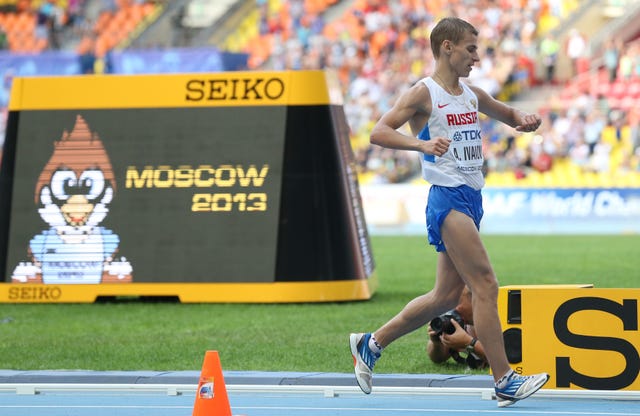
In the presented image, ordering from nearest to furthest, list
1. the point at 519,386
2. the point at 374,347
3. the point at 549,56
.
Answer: the point at 519,386, the point at 374,347, the point at 549,56

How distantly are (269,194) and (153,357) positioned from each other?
13.6 feet

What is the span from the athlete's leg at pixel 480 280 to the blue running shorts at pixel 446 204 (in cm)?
5

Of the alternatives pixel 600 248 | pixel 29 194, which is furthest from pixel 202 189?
pixel 600 248

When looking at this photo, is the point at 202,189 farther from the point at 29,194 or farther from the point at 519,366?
the point at 519,366

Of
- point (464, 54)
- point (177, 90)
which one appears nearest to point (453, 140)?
point (464, 54)

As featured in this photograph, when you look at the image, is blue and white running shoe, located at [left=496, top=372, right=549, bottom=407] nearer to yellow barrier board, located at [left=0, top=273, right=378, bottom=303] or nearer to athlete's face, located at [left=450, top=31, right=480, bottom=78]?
athlete's face, located at [left=450, top=31, right=480, bottom=78]

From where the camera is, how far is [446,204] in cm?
736

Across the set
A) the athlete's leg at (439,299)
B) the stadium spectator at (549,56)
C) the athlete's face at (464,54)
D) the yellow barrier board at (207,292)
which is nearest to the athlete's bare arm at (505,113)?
the athlete's face at (464,54)

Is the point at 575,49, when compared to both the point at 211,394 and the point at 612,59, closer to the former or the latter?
the point at 612,59

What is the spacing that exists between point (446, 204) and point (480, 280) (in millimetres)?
447

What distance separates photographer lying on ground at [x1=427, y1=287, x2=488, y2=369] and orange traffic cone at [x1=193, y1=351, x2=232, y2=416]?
2.25m

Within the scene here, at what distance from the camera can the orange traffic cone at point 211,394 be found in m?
6.69

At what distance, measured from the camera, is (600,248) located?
22.3 metres

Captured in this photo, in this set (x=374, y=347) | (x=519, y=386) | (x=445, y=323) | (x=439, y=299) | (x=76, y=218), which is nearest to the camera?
(x=519, y=386)
